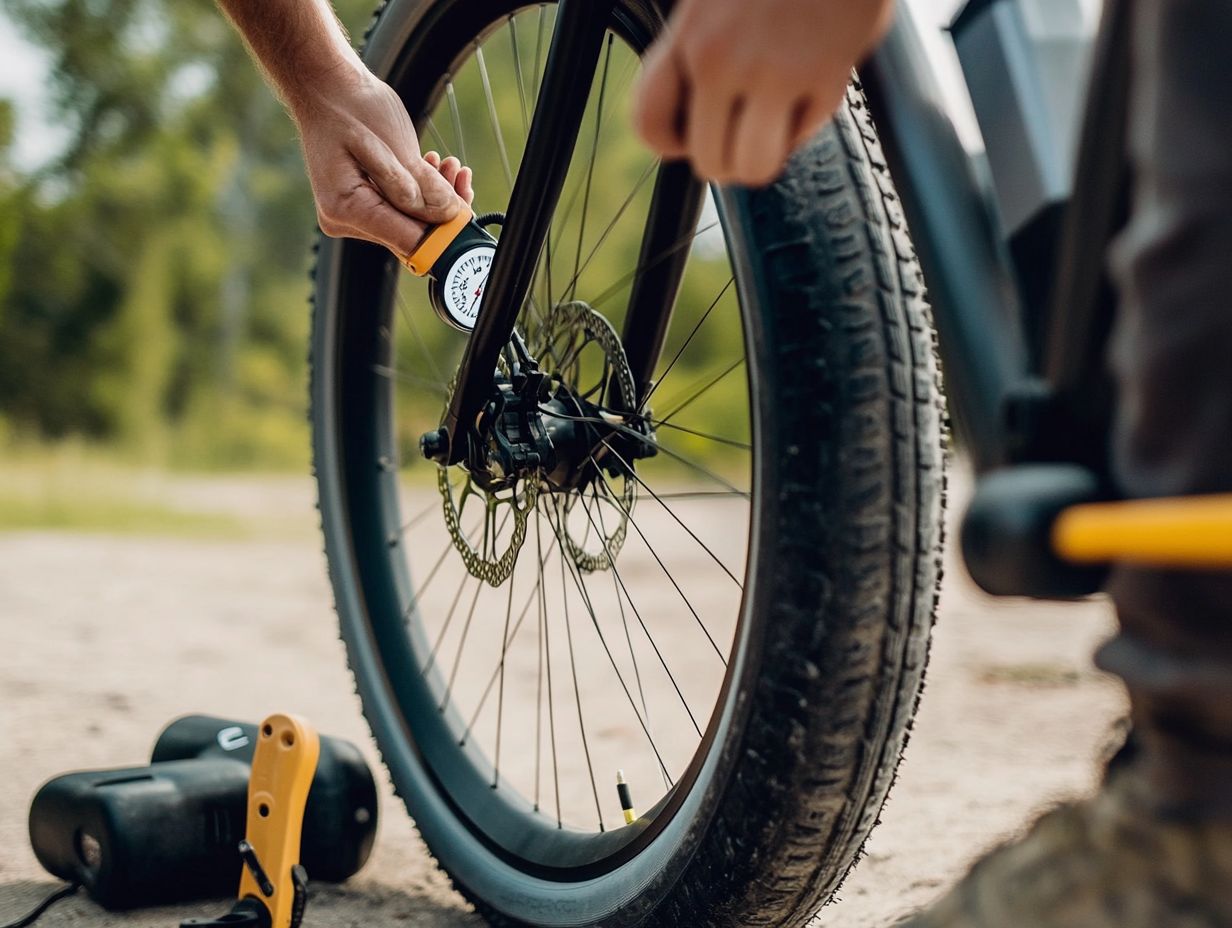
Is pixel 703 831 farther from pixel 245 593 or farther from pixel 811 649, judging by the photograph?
pixel 245 593

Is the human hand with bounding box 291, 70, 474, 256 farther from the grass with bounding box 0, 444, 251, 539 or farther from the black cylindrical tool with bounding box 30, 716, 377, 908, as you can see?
the grass with bounding box 0, 444, 251, 539

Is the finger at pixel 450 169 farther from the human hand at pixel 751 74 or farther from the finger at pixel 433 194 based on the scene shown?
the human hand at pixel 751 74

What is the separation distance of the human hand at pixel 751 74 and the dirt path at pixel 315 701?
0.53 meters

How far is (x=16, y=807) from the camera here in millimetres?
1761

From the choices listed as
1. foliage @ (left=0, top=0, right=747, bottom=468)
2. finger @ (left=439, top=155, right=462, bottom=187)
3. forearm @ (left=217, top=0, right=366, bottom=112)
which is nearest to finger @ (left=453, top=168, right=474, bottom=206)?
finger @ (left=439, top=155, right=462, bottom=187)

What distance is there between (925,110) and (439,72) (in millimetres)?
918

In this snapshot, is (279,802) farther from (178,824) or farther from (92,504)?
(92,504)

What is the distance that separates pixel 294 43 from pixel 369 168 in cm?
16

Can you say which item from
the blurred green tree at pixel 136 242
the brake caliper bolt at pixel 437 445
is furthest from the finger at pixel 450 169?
the blurred green tree at pixel 136 242

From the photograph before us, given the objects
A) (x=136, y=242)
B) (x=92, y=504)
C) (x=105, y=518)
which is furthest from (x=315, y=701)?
(x=136, y=242)

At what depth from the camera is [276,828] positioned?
4.25ft

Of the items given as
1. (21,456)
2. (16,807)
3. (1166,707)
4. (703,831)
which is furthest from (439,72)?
(21,456)

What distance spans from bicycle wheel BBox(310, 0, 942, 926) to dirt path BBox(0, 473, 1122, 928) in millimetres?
177

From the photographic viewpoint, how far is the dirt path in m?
1.49
